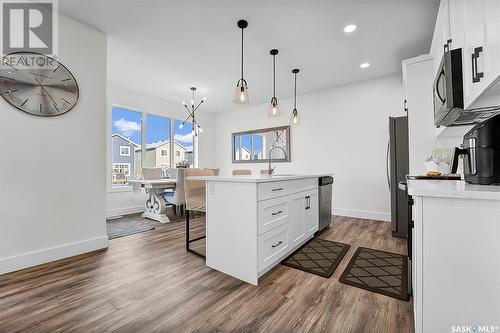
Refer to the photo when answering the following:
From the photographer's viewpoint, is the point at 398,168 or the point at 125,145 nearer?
the point at 398,168

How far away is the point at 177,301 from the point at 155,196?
2905 mm

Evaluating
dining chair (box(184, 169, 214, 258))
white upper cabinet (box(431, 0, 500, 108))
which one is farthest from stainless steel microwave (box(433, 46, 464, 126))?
dining chair (box(184, 169, 214, 258))

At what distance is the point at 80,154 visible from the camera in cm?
246

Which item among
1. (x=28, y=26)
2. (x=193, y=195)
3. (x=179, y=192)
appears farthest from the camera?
(x=179, y=192)

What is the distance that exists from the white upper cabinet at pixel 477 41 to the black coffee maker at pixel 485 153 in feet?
0.55

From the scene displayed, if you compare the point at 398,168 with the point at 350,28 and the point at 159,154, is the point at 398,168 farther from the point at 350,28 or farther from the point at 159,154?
the point at 159,154

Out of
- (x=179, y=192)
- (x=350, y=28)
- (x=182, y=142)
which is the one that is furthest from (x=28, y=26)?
(x=182, y=142)

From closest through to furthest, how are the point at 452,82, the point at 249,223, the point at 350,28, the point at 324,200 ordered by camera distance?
the point at 452,82 < the point at 249,223 < the point at 350,28 < the point at 324,200

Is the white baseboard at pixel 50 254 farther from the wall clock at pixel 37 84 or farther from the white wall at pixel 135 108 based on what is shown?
the white wall at pixel 135 108

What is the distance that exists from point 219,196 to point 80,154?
1.82 metres

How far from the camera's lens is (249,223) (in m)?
1.77

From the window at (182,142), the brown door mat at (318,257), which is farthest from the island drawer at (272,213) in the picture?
the window at (182,142)

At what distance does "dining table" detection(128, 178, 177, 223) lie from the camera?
12.8 ft

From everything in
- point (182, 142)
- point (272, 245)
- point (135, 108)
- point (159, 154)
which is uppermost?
point (135, 108)
